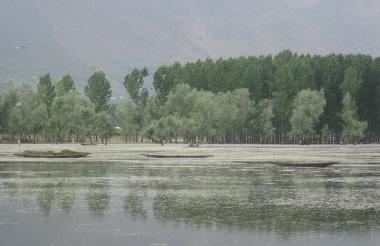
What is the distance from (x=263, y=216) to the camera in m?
36.8

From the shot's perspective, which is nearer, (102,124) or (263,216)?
(263,216)

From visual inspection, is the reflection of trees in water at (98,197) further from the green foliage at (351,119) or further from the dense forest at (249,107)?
the green foliage at (351,119)

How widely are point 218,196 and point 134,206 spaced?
25.3ft

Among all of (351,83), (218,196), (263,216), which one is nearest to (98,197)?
(218,196)

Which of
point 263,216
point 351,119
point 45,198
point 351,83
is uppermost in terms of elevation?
point 351,83

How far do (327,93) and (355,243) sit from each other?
152465 mm

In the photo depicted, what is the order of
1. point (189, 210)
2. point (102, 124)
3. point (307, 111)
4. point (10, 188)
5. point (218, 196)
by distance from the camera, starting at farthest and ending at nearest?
point (102, 124) < point (307, 111) < point (10, 188) < point (218, 196) < point (189, 210)

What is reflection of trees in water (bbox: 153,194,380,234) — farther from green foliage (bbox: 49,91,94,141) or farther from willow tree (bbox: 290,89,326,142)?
green foliage (bbox: 49,91,94,141)

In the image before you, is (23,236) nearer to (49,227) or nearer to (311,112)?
(49,227)

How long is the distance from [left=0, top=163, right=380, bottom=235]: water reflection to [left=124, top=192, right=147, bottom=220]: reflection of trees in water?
2.4 inches

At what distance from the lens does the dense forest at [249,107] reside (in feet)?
569

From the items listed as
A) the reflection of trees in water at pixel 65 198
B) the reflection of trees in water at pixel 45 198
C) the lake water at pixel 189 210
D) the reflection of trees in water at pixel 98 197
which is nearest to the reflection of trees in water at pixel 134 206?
the lake water at pixel 189 210

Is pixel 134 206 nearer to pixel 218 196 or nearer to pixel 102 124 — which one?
pixel 218 196

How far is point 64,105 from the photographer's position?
187625 mm
